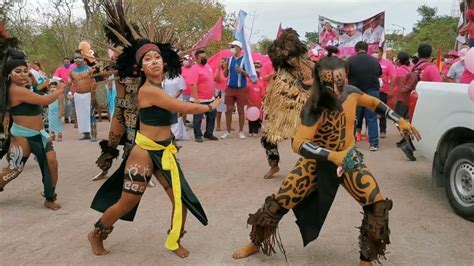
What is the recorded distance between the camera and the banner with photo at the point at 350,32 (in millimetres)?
16188

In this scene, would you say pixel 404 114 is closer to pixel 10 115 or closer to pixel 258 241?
pixel 258 241

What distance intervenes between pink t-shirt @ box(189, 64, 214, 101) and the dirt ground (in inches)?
121

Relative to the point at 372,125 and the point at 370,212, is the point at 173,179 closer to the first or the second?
the point at 370,212

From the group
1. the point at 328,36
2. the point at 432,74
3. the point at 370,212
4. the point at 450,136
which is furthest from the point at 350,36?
the point at 370,212

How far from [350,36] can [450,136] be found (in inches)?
472

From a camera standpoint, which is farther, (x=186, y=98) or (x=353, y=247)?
(x=186, y=98)

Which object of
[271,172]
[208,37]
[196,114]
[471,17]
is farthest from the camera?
[271,172]

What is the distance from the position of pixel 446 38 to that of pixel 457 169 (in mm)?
36788

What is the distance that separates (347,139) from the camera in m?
3.77

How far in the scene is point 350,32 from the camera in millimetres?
16766

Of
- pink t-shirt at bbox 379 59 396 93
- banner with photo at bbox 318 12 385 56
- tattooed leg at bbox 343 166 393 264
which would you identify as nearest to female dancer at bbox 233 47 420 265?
tattooed leg at bbox 343 166 393 264

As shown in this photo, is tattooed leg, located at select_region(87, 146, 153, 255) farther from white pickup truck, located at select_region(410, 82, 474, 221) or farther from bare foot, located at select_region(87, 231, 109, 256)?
white pickup truck, located at select_region(410, 82, 474, 221)

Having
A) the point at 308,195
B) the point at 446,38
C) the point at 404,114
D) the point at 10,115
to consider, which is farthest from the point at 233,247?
the point at 446,38

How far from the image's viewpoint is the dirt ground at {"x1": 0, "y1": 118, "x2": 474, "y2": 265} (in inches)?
161
